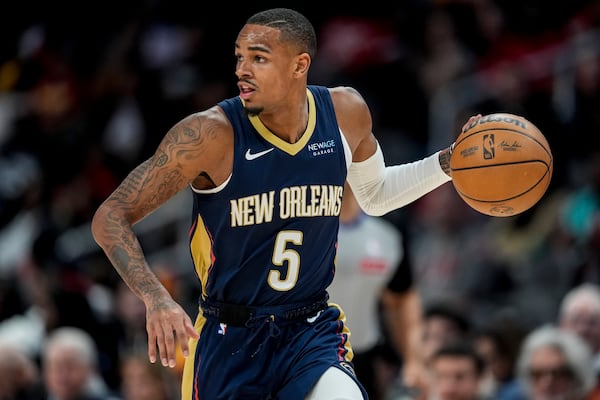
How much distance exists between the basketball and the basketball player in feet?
2.06

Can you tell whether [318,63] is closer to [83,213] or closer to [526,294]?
[83,213]

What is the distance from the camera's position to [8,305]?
1212cm

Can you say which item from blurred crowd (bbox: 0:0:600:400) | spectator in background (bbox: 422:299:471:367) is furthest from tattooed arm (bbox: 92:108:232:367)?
spectator in background (bbox: 422:299:471:367)

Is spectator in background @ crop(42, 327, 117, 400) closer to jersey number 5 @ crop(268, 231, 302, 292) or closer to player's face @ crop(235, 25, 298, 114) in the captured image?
jersey number 5 @ crop(268, 231, 302, 292)

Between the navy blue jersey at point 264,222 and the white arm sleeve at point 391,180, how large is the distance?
0.53 m

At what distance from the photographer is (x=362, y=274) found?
309 inches

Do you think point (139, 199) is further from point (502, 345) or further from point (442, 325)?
point (502, 345)

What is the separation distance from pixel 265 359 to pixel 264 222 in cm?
63

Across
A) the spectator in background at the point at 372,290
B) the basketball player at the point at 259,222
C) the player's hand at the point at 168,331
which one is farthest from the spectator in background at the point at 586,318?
the player's hand at the point at 168,331

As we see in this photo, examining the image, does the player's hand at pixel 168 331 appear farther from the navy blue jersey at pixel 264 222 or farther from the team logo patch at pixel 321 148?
the team logo patch at pixel 321 148

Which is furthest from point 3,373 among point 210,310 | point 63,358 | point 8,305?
point 210,310

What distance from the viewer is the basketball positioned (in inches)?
229

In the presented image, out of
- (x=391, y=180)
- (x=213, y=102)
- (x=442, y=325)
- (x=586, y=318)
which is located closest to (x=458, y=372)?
(x=442, y=325)

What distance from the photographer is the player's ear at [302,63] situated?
574cm
